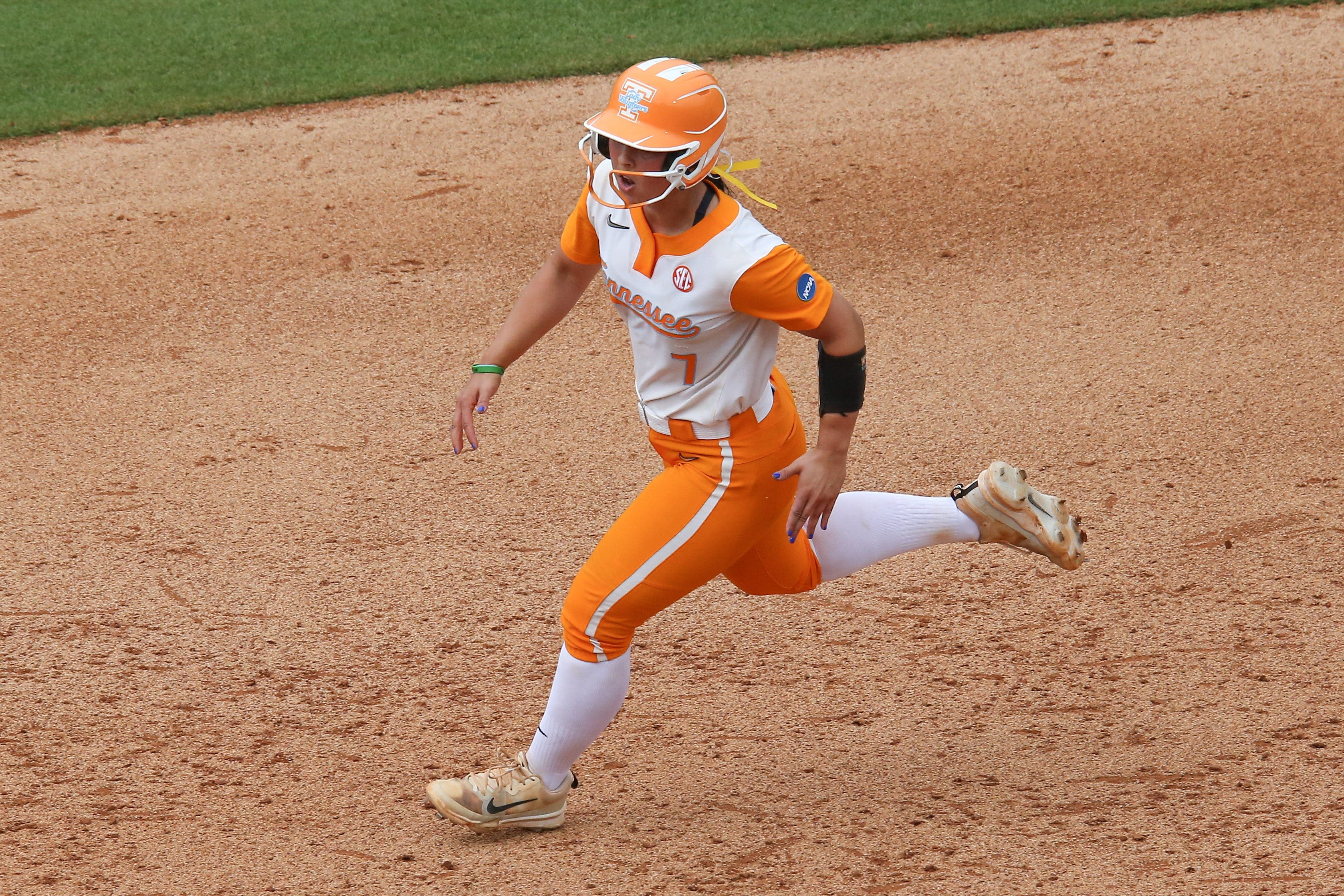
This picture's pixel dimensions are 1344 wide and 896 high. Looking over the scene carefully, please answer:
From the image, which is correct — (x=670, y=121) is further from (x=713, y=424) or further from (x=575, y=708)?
(x=575, y=708)

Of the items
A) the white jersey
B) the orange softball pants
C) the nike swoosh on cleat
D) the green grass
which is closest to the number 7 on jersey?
the white jersey

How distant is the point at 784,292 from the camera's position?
2850 millimetres

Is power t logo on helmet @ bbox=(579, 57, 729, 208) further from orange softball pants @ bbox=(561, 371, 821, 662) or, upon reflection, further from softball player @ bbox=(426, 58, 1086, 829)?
orange softball pants @ bbox=(561, 371, 821, 662)

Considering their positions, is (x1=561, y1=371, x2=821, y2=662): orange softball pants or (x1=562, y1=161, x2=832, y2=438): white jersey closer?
(x1=562, y1=161, x2=832, y2=438): white jersey

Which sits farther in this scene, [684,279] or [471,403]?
[471,403]

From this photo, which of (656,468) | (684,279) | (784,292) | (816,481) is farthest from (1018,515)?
(656,468)

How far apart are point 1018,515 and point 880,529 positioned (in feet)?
1.27

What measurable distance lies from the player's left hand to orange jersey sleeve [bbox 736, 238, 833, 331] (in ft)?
0.95

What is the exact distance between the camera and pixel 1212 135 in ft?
24.5

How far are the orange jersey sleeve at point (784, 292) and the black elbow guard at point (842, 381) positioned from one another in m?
0.10

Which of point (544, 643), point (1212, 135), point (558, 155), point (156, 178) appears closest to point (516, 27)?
point (558, 155)

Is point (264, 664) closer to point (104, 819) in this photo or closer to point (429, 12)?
point (104, 819)

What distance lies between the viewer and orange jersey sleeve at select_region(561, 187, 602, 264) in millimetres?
3174

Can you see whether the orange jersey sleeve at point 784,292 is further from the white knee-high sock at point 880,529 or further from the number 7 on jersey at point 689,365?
the white knee-high sock at point 880,529
